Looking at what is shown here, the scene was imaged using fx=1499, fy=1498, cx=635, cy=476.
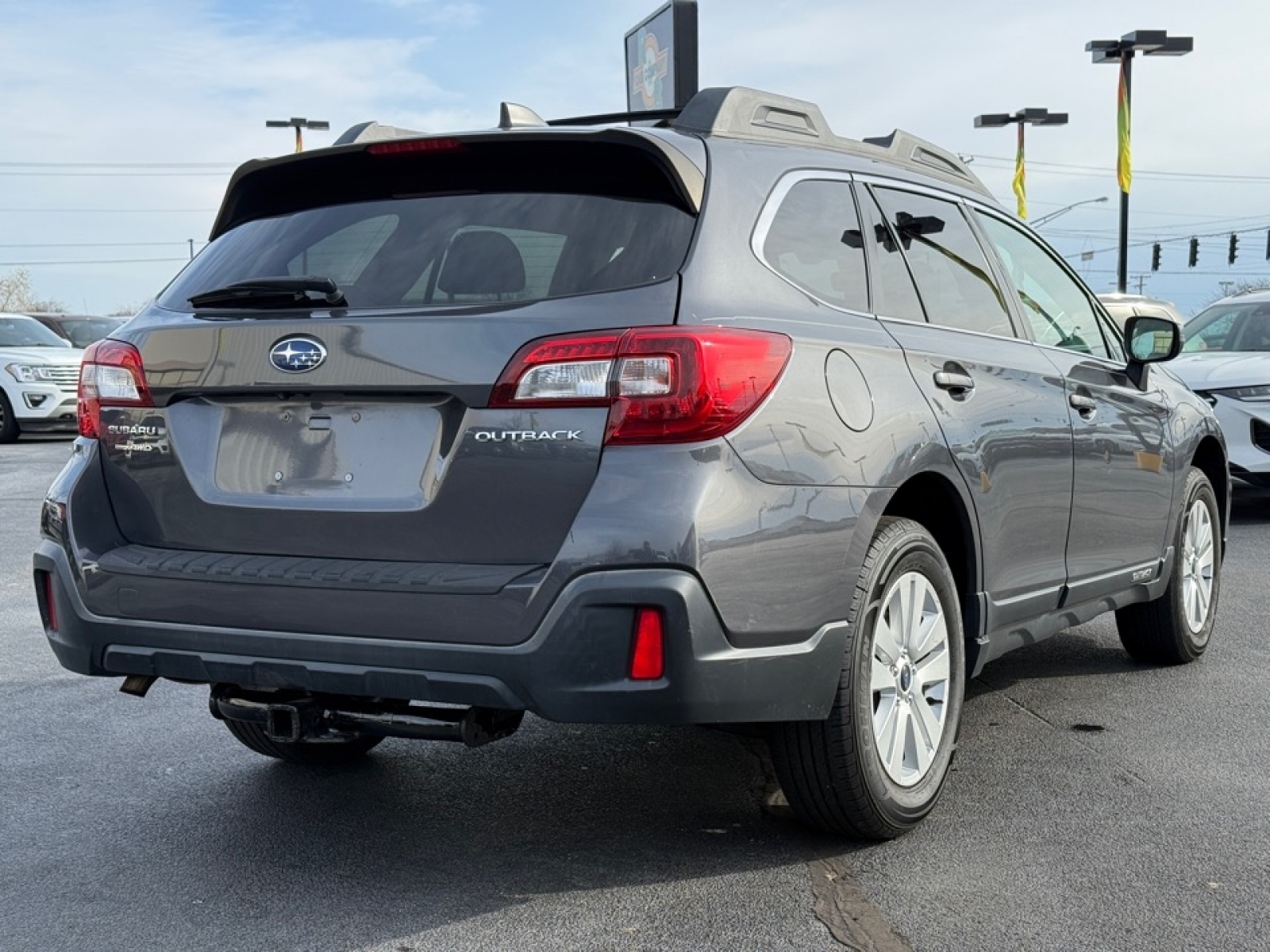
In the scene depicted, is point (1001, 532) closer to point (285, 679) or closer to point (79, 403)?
point (285, 679)

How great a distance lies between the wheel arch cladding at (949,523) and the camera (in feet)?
13.1

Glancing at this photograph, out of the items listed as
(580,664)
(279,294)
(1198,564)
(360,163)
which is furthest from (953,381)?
(1198,564)

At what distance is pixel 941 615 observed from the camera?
404 centimetres

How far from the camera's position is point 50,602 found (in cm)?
384

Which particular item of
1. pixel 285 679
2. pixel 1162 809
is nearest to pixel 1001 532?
pixel 1162 809

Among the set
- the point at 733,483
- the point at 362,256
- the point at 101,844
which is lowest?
the point at 101,844

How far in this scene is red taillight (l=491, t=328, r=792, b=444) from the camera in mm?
3184

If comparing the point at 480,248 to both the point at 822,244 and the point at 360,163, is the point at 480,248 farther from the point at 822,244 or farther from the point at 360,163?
the point at 822,244

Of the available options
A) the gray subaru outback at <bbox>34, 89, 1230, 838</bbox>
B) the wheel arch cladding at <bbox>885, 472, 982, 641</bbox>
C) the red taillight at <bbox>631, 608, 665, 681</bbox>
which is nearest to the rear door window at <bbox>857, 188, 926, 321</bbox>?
the gray subaru outback at <bbox>34, 89, 1230, 838</bbox>

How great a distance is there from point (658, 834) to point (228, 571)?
4.37 ft

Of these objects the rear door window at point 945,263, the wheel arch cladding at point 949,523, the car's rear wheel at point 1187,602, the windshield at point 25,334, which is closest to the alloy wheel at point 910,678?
the wheel arch cladding at point 949,523

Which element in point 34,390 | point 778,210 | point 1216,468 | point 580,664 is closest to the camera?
point 580,664

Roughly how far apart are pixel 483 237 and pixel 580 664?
1053 millimetres

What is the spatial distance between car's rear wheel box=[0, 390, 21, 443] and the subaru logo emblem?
18090mm
